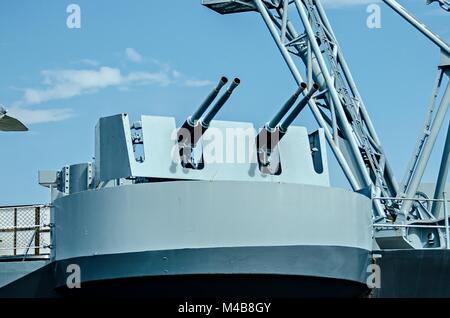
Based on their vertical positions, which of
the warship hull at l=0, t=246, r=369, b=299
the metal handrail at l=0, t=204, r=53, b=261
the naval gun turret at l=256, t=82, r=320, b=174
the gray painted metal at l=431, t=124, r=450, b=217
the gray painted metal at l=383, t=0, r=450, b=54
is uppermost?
the gray painted metal at l=383, t=0, r=450, b=54

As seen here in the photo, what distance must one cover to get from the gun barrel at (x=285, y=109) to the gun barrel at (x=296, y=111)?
101 millimetres

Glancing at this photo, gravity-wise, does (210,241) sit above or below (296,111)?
below

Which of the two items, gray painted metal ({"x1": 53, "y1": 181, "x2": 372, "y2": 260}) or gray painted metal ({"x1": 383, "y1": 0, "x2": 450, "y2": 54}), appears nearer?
gray painted metal ({"x1": 53, "y1": 181, "x2": 372, "y2": 260})

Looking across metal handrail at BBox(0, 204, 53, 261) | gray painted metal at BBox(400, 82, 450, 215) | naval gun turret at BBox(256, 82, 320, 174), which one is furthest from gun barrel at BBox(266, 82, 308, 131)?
gray painted metal at BBox(400, 82, 450, 215)

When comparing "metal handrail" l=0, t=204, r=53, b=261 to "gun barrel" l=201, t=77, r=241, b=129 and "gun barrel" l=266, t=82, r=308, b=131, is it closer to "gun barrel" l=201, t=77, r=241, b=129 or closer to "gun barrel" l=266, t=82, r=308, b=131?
"gun barrel" l=201, t=77, r=241, b=129

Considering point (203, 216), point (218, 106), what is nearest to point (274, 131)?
point (218, 106)

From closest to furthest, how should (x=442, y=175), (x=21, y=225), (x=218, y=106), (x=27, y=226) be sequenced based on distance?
(x=218, y=106)
(x=27, y=226)
(x=21, y=225)
(x=442, y=175)

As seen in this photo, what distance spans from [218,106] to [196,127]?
0.49 metres

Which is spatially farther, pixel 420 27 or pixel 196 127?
pixel 420 27

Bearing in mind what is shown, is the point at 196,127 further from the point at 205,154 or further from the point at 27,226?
the point at 27,226

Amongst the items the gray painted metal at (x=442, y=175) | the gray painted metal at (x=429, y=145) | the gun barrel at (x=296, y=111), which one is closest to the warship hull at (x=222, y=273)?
the gun barrel at (x=296, y=111)

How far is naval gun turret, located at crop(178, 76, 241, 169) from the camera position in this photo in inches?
690

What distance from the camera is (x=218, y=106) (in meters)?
17.6
